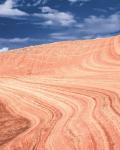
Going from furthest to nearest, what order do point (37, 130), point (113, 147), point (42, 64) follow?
point (42, 64)
point (37, 130)
point (113, 147)

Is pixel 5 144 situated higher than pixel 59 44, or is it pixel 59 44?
pixel 59 44

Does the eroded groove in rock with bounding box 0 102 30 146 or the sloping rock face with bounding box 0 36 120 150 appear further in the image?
the eroded groove in rock with bounding box 0 102 30 146

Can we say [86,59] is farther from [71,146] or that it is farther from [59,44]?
[71,146]

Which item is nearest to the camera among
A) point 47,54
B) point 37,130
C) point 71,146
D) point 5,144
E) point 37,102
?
Answer: point 71,146

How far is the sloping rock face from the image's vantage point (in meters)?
5.86

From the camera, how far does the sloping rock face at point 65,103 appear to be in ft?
19.2

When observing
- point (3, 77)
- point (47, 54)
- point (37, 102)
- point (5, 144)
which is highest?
point (47, 54)

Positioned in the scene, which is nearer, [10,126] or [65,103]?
[10,126]

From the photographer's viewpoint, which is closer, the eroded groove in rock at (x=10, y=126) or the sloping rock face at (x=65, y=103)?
the sloping rock face at (x=65, y=103)

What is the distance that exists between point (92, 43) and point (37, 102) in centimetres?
1067

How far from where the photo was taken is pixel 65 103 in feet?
29.3

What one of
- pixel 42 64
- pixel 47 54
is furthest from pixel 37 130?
pixel 47 54

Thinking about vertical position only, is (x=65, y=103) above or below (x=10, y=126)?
above

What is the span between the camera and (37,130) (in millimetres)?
6668
